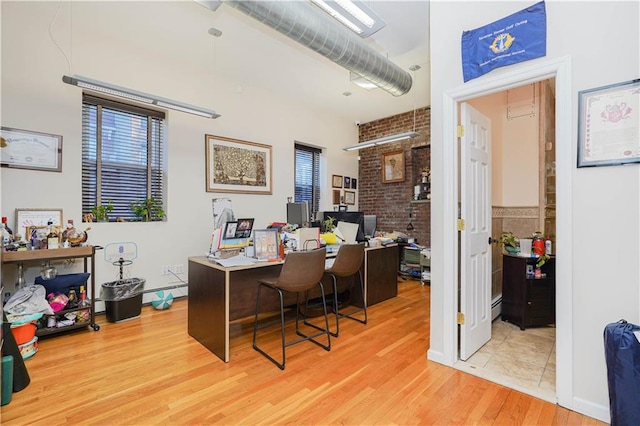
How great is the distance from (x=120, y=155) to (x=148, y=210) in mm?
809

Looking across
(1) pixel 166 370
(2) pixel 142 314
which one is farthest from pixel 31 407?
(2) pixel 142 314

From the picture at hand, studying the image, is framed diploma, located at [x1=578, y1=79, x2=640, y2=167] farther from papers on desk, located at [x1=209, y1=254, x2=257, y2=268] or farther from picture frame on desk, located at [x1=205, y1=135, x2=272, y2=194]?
picture frame on desk, located at [x1=205, y1=135, x2=272, y2=194]

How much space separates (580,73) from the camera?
1831mm

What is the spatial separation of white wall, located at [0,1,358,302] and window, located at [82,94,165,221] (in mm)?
237

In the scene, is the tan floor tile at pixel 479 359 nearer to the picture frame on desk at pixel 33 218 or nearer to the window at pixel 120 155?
the window at pixel 120 155

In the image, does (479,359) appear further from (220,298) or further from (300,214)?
(300,214)

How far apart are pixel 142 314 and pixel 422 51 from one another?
4.86m

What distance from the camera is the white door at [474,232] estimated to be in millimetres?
2473

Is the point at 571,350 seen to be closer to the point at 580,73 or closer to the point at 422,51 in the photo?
the point at 580,73

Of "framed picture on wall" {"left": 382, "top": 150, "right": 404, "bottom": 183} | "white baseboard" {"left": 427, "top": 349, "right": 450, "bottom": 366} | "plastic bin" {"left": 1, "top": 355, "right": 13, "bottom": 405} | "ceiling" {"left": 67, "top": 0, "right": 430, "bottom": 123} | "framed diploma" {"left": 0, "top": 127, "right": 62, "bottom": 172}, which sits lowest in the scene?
"white baseboard" {"left": 427, "top": 349, "right": 450, "bottom": 366}

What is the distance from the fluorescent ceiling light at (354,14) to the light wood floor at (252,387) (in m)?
2.85

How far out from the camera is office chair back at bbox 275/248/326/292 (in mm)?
2434

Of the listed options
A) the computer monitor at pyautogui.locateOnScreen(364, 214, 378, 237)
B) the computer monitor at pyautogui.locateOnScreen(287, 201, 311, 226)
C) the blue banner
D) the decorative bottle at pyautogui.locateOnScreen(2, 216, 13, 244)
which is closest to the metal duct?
the blue banner

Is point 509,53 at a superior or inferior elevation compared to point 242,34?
inferior
